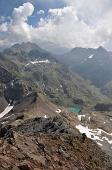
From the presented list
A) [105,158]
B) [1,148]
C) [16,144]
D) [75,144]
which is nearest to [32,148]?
[16,144]

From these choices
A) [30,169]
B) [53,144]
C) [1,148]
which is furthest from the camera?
[53,144]

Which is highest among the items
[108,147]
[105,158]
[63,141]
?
[63,141]

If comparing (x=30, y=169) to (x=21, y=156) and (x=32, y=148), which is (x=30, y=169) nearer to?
(x=21, y=156)

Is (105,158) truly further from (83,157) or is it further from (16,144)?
(16,144)

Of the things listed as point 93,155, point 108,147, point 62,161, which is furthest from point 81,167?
point 108,147

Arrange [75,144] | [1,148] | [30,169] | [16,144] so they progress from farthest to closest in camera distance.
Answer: [75,144] → [16,144] → [1,148] → [30,169]

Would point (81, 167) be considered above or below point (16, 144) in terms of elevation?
below

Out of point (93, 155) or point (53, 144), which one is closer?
point (53, 144)
